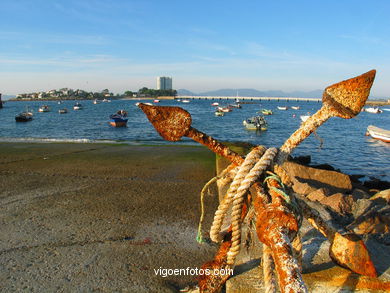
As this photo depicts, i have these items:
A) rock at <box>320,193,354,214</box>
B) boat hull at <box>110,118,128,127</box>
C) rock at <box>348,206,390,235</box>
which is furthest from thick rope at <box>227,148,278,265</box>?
boat hull at <box>110,118,128,127</box>

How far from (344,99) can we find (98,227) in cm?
450

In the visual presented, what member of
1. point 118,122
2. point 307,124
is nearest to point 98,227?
point 307,124

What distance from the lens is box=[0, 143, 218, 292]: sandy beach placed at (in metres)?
3.80

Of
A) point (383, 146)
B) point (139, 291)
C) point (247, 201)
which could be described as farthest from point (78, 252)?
point (383, 146)

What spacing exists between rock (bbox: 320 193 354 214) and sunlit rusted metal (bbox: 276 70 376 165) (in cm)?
501

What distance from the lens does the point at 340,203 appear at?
22.2ft

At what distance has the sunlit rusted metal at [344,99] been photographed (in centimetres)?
220

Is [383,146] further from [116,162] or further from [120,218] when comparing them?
[120,218]

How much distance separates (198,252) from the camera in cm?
449

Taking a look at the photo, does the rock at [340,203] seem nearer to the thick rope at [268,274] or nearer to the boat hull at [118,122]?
the thick rope at [268,274]

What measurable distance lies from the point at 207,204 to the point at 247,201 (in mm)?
4371

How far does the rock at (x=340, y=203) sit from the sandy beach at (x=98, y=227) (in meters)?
2.61

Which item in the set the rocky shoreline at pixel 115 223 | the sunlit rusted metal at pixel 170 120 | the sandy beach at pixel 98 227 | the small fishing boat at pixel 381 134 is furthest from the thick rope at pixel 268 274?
the small fishing boat at pixel 381 134

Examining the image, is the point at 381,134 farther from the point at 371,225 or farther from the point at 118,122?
the point at 371,225
